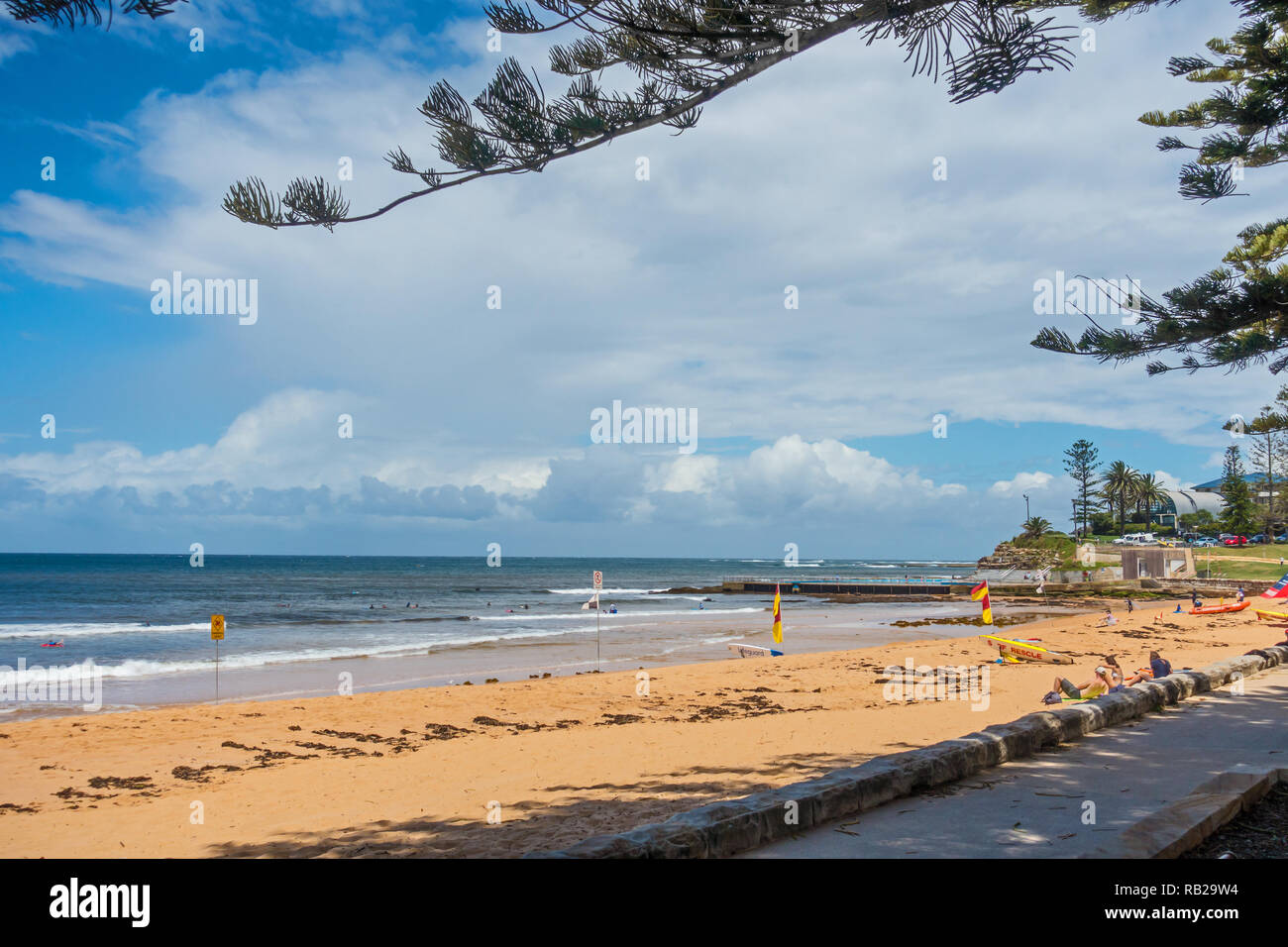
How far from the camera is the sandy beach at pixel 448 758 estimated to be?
249 inches

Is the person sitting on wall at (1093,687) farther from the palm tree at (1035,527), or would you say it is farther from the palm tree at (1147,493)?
the palm tree at (1147,493)

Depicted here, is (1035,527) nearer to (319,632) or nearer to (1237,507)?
(1237,507)

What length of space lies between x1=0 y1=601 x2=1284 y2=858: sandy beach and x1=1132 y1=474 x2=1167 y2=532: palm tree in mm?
83323

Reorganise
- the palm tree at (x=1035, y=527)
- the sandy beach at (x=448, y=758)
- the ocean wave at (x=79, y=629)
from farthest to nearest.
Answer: the palm tree at (x=1035, y=527) < the ocean wave at (x=79, y=629) < the sandy beach at (x=448, y=758)

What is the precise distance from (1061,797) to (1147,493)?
9969 centimetres

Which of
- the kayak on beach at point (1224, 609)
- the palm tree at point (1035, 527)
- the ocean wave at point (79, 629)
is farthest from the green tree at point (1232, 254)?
the palm tree at point (1035, 527)

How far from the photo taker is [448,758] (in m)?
9.44

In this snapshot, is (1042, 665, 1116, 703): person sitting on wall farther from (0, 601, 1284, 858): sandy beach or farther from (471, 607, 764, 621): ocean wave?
(471, 607, 764, 621): ocean wave

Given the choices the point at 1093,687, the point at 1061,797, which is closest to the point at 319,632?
the point at 1093,687

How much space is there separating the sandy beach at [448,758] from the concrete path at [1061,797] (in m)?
1.88

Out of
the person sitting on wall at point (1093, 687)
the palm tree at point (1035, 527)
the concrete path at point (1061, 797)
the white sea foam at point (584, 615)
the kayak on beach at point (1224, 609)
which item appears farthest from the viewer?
the palm tree at point (1035, 527)

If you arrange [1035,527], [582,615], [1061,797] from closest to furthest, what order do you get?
[1061,797] → [582,615] → [1035,527]
